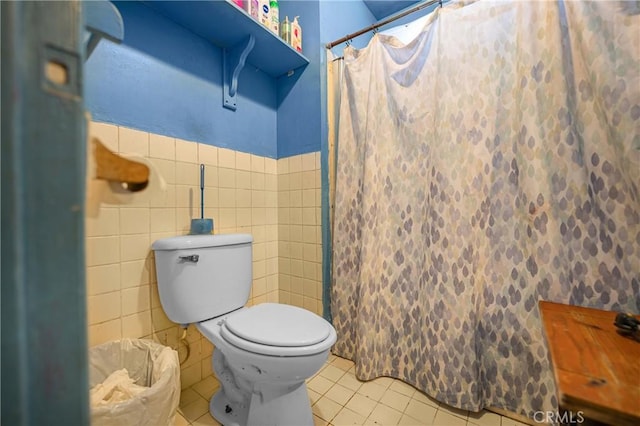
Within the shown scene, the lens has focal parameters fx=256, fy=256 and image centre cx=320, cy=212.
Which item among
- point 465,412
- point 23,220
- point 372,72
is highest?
point 372,72

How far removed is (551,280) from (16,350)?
128cm

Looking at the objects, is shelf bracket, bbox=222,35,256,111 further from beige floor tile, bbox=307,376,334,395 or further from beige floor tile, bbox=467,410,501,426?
beige floor tile, bbox=467,410,501,426

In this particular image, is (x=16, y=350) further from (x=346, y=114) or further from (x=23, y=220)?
(x=346, y=114)

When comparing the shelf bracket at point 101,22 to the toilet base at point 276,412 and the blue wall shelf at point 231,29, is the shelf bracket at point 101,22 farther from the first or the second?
the toilet base at point 276,412

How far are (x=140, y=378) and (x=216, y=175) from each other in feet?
2.87

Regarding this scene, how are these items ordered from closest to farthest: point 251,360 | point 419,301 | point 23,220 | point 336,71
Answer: point 23,220, point 251,360, point 419,301, point 336,71

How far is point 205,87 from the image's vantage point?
1260 millimetres

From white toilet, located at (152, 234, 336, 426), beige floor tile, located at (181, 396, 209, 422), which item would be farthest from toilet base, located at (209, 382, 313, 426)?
beige floor tile, located at (181, 396, 209, 422)

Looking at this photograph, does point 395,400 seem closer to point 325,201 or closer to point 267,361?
point 267,361

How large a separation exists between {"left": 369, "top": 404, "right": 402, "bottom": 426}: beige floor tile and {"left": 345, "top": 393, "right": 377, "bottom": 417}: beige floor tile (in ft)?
0.06

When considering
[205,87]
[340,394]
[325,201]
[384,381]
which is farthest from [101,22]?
[384,381]

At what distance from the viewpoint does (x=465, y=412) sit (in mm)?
1044

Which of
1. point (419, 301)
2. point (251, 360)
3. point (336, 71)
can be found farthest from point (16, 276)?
point (336, 71)

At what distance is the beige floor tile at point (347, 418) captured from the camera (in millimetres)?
996
